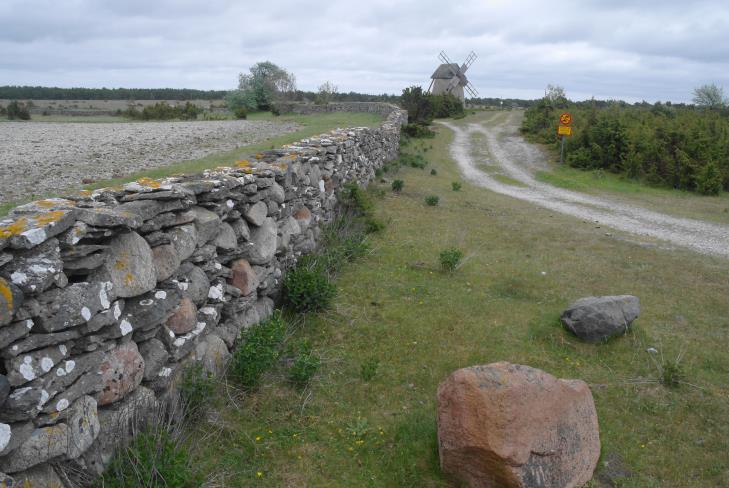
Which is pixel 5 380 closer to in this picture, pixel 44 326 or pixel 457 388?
pixel 44 326

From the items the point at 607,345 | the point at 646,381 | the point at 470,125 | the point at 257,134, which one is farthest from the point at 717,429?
the point at 470,125

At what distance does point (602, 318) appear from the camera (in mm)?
6996

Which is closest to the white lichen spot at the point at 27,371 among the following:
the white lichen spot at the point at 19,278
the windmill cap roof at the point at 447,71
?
the white lichen spot at the point at 19,278

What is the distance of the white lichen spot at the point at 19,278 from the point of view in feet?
9.62

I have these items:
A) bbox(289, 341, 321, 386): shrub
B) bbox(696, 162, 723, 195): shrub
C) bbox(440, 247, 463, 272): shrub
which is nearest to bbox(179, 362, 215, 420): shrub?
bbox(289, 341, 321, 386): shrub

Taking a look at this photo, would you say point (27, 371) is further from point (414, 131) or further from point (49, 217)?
point (414, 131)

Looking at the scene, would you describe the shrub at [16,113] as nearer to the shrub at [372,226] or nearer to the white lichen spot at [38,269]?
the shrub at [372,226]

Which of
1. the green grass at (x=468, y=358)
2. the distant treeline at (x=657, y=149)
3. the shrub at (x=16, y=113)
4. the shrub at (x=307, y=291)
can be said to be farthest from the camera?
the shrub at (x=16, y=113)

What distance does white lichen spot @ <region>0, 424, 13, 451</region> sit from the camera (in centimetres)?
284

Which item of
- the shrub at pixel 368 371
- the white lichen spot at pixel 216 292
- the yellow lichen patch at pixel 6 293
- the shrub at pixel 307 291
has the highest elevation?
the yellow lichen patch at pixel 6 293

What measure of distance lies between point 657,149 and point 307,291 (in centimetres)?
2007

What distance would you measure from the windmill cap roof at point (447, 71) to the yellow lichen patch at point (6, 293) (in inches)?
2702

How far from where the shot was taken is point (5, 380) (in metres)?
2.86

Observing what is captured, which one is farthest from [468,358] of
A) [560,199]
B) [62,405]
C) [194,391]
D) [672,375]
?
[560,199]
